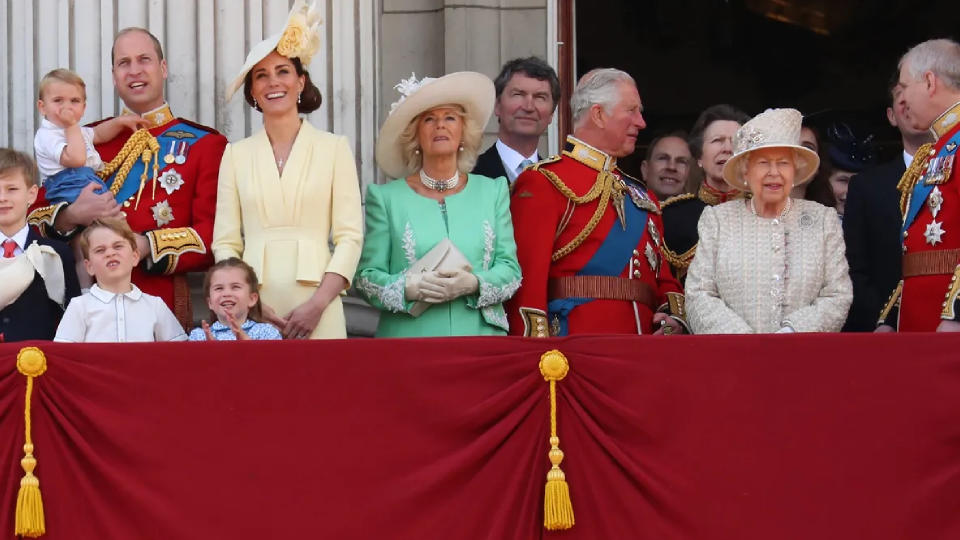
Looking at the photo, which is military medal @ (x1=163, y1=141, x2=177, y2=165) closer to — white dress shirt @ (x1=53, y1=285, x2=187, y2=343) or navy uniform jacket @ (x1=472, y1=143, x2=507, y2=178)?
white dress shirt @ (x1=53, y1=285, x2=187, y2=343)

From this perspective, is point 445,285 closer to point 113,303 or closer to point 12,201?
point 113,303

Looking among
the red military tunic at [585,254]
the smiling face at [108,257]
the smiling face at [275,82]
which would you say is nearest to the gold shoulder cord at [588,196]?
the red military tunic at [585,254]

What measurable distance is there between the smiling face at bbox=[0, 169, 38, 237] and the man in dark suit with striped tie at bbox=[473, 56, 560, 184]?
1.94m

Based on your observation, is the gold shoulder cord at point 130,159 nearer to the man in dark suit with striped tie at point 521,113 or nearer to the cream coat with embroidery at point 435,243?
the cream coat with embroidery at point 435,243

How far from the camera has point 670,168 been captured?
849 centimetres

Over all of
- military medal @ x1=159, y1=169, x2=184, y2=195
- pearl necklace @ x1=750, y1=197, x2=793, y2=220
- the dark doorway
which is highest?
the dark doorway

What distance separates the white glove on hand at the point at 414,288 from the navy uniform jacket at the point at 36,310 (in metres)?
1.08

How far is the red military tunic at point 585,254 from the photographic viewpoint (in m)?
7.10

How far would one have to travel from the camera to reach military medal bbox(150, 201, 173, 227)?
7.11 m

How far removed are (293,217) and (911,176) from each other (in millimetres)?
2091

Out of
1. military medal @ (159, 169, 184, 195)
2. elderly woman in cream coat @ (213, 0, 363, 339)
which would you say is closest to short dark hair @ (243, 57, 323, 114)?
elderly woman in cream coat @ (213, 0, 363, 339)

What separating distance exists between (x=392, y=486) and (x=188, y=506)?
1.96ft

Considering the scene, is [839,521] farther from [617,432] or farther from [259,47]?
[259,47]

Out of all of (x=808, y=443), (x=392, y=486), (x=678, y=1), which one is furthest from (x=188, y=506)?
(x=678, y=1)
